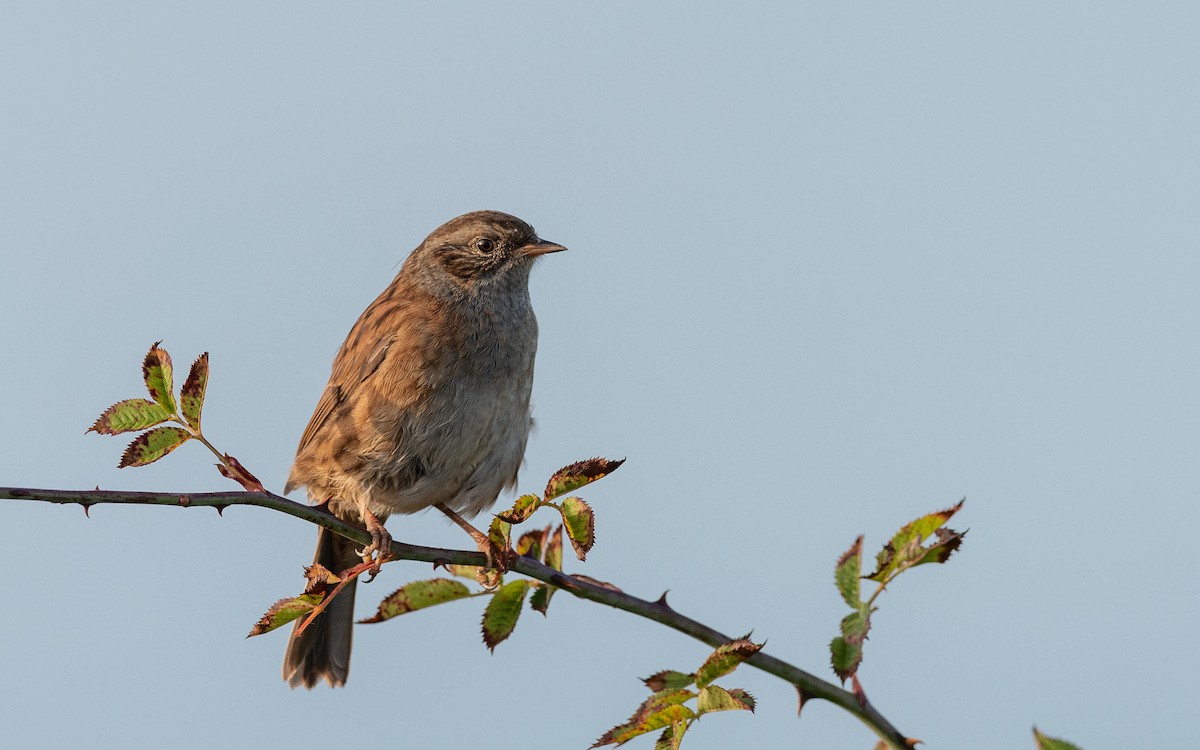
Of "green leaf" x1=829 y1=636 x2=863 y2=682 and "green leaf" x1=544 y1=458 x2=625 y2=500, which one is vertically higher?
"green leaf" x1=544 y1=458 x2=625 y2=500

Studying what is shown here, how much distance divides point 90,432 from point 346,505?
323 cm

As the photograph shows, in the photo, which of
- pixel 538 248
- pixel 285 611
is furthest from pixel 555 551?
pixel 538 248

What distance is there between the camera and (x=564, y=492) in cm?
320

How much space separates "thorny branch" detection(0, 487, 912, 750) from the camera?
250 centimetres

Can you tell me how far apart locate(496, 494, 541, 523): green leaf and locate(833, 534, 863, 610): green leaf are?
75 centimetres

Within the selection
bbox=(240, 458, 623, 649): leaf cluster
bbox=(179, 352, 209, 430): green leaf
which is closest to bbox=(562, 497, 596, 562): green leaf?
bbox=(240, 458, 623, 649): leaf cluster

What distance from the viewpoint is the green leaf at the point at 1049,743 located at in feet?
6.02

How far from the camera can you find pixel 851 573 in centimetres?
291

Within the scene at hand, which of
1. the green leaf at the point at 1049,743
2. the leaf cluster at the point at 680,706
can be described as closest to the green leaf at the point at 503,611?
the leaf cluster at the point at 680,706

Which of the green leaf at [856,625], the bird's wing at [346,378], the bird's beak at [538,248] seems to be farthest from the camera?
the bird's beak at [538,248]

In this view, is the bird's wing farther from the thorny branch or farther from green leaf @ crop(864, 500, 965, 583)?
green leaf @ crop(864, 500, 965, 583)

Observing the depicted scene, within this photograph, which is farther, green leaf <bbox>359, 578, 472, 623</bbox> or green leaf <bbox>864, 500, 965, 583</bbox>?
green leaf <bbox>359, 578, 472, 623</bbox>

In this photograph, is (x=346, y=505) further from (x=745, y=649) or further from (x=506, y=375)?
(x=745, y=649)

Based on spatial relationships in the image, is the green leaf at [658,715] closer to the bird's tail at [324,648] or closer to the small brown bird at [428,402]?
the small brown bird at [428,402]
